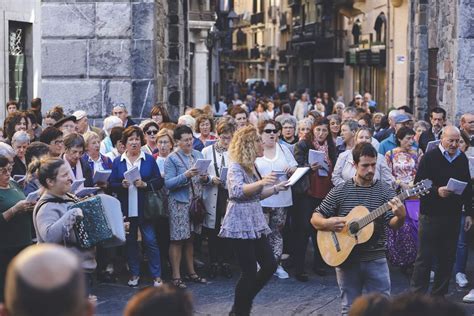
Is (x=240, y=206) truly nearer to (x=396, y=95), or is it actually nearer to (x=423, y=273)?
(x=423, y=273)

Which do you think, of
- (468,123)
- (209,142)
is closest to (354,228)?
(468,123)

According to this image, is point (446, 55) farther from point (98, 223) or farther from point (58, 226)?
point (58, 226)

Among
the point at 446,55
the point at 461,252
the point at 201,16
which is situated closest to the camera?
the point at 461,252

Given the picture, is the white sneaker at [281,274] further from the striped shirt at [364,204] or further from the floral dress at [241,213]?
the striped shirt at [364,204]

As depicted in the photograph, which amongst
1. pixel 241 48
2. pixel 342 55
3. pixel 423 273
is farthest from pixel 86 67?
pixel 241 48

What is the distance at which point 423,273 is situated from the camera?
29.8 feet

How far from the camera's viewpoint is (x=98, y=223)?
7086 mm

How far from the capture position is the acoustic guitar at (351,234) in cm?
758

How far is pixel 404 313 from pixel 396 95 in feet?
72.9

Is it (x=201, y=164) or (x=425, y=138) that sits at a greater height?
(x=425, y=138)

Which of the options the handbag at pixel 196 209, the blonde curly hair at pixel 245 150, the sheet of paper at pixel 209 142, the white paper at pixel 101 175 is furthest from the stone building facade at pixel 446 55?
the blonde curly hair at pixel 245 150

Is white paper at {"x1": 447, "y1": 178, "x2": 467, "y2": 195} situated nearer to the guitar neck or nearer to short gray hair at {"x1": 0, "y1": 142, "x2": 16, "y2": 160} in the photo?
the guitar neck

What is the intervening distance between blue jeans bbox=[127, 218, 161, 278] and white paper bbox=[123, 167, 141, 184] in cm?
44

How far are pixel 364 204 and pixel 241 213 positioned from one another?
52.4 inches
